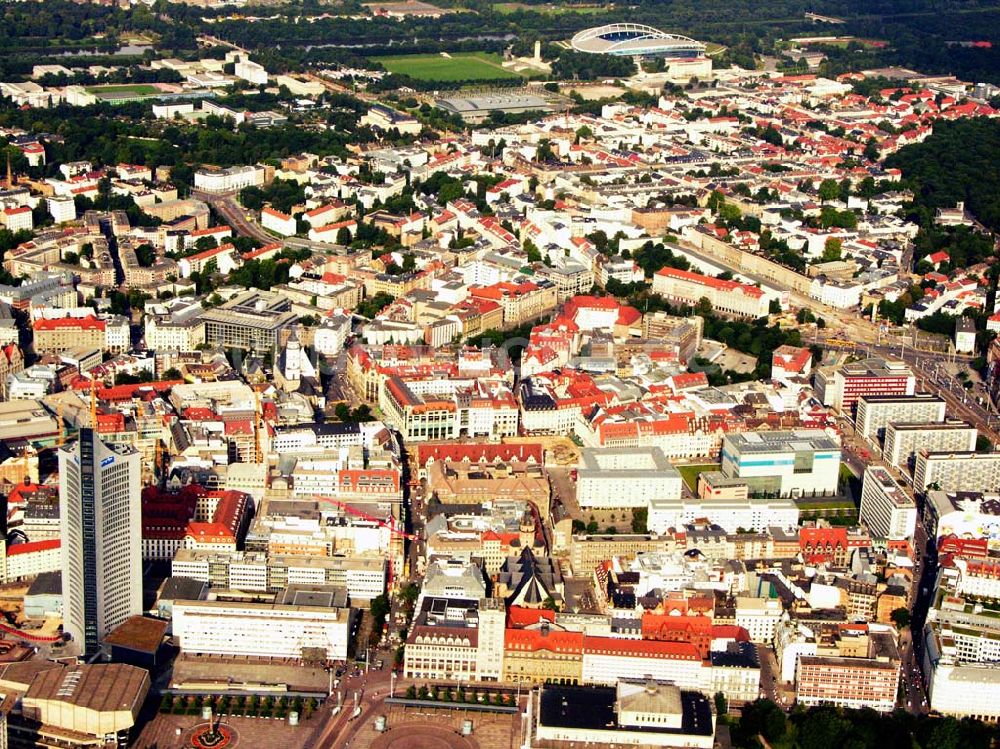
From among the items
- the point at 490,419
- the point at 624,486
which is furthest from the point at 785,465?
the point at 490,419

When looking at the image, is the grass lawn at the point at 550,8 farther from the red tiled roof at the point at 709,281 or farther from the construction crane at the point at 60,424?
the construction crane at the point at 60,424

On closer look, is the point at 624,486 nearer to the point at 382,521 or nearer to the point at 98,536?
the point at 382,521

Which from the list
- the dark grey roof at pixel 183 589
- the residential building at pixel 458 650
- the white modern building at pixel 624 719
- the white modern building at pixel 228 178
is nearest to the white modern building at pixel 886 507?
the white modern building at pixel 624 719

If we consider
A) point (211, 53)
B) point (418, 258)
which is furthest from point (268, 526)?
point (211, 53)

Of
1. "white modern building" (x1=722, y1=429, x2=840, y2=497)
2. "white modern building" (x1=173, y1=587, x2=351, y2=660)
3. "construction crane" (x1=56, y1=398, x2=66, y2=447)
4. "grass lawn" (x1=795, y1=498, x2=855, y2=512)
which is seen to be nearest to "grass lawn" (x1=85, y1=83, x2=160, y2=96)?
"construction crane" (x1=56, y1=398, x2=66, y2=447)

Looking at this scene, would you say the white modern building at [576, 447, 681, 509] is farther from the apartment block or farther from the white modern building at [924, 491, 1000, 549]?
the apartment block

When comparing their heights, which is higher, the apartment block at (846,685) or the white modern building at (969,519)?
the white modern building at (969,519)

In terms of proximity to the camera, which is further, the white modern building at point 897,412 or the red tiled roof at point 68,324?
the red tiled roof at point 68,324
